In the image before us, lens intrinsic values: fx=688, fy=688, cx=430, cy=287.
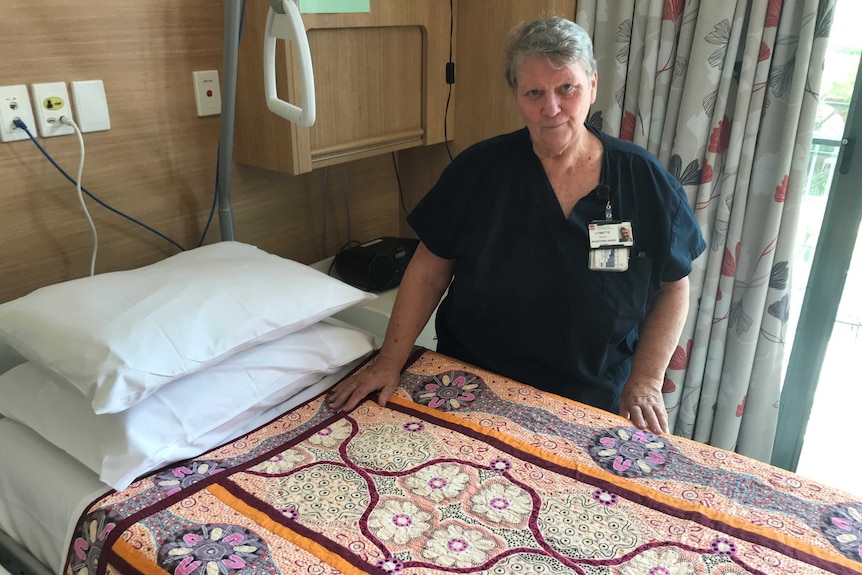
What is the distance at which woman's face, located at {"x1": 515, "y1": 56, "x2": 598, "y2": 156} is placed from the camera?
1.30 metres

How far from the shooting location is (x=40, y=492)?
3.66 feet

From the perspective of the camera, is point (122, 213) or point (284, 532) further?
point (122, 213)

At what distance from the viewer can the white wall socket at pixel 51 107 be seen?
1413 mm

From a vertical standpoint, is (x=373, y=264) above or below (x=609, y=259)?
below

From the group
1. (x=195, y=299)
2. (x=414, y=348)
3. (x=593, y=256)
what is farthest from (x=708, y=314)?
(x=195, y=299)

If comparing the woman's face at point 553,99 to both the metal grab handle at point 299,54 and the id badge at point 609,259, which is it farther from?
the metal grab handle at point 299,54

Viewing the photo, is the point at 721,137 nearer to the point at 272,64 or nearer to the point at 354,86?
the point at 354,86

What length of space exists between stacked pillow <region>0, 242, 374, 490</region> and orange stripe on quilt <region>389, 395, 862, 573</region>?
24 centimetres

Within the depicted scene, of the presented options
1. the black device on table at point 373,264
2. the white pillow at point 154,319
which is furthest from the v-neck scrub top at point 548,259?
the black device on table at point 373,264

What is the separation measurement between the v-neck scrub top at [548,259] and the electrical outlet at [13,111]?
817 mm

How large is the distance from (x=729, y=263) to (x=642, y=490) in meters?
1.00

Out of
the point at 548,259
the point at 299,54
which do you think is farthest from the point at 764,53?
the point at 299,54

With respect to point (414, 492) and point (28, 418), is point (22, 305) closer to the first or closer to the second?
point (28, 418)

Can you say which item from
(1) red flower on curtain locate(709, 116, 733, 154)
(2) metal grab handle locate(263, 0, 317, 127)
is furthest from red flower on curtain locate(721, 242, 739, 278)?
(2) metal grab handle locate(263, 0, 317, 127)
